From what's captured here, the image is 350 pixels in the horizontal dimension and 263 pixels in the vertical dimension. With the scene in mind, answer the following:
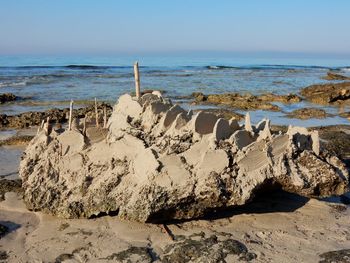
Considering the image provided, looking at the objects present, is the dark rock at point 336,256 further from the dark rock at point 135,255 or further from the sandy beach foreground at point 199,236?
the dark rock at point 135,255

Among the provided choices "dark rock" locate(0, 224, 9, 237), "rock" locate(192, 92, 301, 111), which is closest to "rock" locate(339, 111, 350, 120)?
"rock" locate(192, 92, 301, 111)

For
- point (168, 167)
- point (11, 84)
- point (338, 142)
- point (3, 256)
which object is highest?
point (168, 167)

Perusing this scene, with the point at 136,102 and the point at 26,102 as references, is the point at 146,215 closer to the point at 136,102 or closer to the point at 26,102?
the point at 136,102

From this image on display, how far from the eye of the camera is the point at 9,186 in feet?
Result: 22.6

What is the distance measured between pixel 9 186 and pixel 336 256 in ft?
15.4

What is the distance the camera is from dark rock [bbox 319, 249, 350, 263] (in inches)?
179

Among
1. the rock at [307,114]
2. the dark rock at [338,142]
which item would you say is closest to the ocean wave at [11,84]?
the rock at [307,114]

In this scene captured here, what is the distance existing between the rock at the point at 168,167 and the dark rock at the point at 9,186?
75 cm

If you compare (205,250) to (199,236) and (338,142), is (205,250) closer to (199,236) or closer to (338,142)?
(199,236)

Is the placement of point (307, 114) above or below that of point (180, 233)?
below

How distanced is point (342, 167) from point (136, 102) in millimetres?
2749

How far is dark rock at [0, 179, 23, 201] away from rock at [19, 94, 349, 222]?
29.7 inches

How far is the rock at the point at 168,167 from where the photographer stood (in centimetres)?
519

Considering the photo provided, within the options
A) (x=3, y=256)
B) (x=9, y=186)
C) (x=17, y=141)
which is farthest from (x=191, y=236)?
(x=17, y=141)
